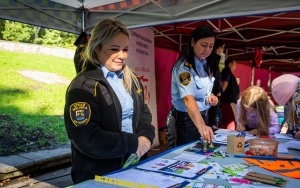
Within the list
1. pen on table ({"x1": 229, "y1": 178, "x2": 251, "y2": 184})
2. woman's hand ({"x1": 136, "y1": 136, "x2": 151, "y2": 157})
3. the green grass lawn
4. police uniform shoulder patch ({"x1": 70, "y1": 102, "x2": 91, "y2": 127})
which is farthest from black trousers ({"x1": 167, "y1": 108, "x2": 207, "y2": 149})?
the green grass lawn

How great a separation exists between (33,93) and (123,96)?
6934 mm

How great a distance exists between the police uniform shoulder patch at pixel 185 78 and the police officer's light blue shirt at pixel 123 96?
2.01ft

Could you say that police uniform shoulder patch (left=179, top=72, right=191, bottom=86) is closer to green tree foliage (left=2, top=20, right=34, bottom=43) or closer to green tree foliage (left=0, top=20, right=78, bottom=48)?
green tree foliage (left=0, top=20, right=78, bottom=48)

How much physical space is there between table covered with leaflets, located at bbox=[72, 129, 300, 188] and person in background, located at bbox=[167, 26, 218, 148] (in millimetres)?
332

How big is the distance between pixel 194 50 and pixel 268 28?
3.03 metres

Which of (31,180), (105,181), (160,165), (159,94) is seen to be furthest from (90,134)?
(159,94)

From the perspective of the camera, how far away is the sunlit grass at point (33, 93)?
6.12 m

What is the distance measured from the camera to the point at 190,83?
1809 millimetres

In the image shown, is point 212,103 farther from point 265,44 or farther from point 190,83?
point 265,44

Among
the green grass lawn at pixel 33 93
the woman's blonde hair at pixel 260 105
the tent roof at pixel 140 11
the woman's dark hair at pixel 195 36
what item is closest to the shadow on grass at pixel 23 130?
the green grass lawn at pixel 33 93

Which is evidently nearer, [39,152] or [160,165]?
[160,165]

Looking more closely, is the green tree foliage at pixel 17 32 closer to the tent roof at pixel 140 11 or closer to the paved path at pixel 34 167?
the paved path at pixel 34 167

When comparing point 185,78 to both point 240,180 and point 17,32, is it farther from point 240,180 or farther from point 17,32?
point 17,32

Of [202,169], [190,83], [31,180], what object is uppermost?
[190,83]
